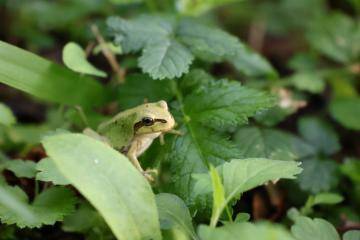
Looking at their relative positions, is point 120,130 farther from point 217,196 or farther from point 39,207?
point 217,196

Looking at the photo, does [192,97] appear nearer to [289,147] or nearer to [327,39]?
[289,147]

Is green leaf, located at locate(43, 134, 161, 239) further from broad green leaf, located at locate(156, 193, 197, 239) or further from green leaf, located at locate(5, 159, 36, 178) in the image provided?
green leaf, located at locate(5, 159, 36, 178)

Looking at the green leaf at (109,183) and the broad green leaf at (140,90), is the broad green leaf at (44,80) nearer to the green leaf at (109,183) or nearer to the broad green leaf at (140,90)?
the broad green leaf at (140,90)

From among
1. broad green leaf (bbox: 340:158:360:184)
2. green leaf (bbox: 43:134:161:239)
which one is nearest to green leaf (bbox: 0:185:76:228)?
green leaf (bbox: 43:134:161:239)

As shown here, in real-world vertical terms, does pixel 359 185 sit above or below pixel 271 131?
below

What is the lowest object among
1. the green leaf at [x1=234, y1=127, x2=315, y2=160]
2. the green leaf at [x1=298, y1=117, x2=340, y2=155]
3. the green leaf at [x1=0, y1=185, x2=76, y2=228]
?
the green leaf at [x1=298, y1=117, x2=340, y2=155]

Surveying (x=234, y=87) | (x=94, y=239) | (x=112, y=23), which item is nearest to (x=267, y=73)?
(x=234, y=87)

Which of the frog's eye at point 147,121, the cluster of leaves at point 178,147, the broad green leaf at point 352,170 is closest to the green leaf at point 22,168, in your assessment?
the cluster of leaves at point 178,147
